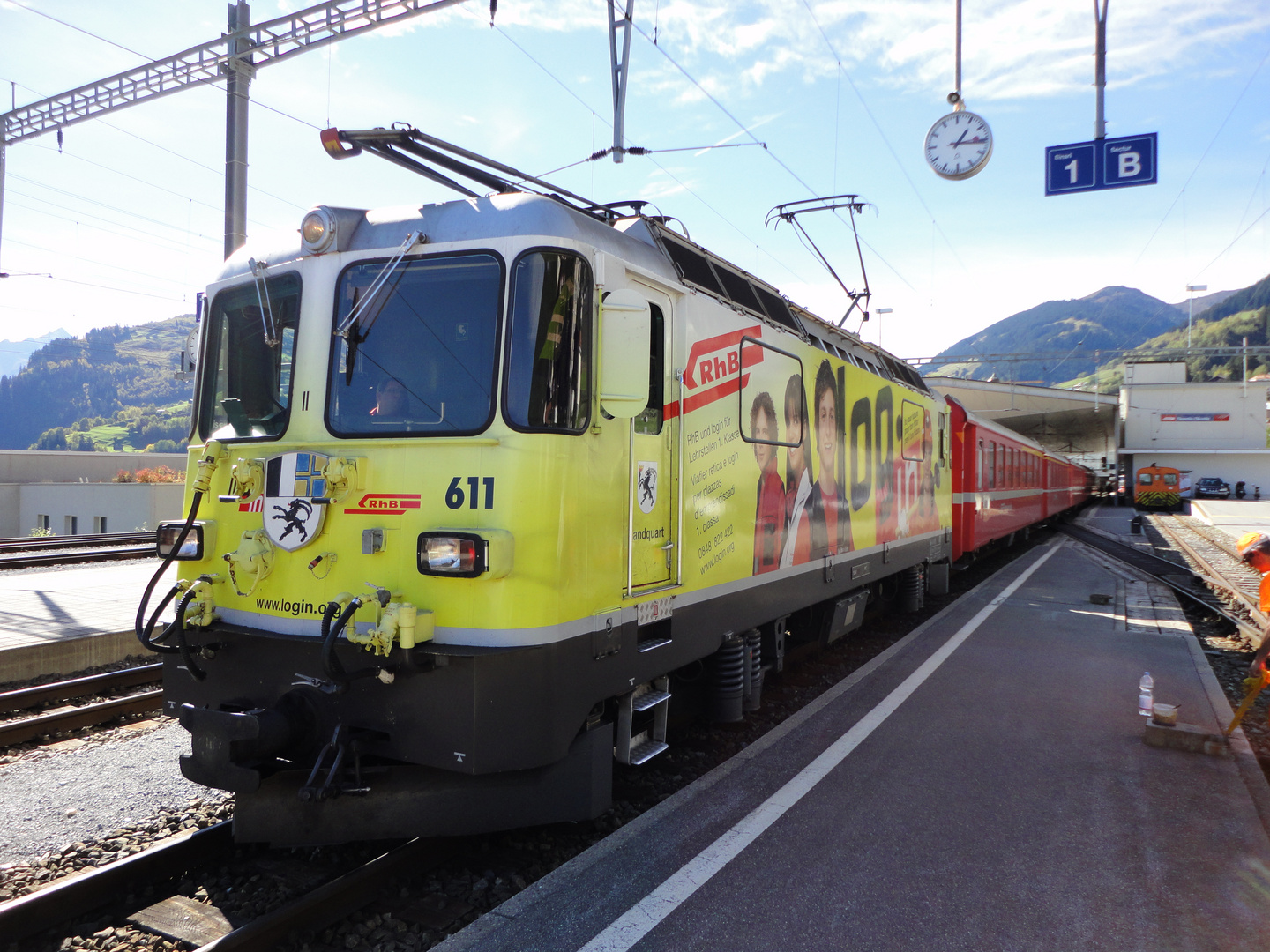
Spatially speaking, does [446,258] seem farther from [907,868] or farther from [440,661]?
[907,868]

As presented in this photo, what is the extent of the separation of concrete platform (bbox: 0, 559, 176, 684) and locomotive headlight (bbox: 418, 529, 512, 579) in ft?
17.3

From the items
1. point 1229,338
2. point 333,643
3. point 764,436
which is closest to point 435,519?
point 333,643

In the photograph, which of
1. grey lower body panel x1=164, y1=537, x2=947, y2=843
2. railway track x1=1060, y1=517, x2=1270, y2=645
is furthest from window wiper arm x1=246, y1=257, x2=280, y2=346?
railway track x1=1060, y1=517, x2=1270, y2=645

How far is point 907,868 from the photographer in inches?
155

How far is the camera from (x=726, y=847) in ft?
13.3

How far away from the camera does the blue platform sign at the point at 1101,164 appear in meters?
9.56

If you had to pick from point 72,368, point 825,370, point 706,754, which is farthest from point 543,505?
point 72,368

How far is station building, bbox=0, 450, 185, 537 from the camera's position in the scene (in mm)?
Answer: 24938

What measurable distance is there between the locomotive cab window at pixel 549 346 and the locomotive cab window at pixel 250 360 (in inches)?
49.3

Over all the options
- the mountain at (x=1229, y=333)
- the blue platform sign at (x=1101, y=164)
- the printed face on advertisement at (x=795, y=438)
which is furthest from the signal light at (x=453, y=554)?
the mountain at (x=1229, y=333)

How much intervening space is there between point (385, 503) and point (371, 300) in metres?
0.99

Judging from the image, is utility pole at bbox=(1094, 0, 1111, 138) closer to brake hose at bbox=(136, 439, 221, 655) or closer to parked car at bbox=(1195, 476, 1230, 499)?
brake hose at bbox=(136, 439, 221, 655)

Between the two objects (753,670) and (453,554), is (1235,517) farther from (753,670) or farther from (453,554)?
(453,554)

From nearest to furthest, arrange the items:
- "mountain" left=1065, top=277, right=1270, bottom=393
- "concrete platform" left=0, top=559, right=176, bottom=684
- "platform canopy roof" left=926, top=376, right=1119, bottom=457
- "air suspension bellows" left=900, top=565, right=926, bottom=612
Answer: "concrete platform" left=0, top=559, right=176, bottom=684 → "air suspension bellows" left=900, top=565, right=926, bottom=612 → "platform canopy roof" left=926, top=376, right=1119, bottom=457 → "mountain" left=1065, top=277, right=1270, bottom=393
